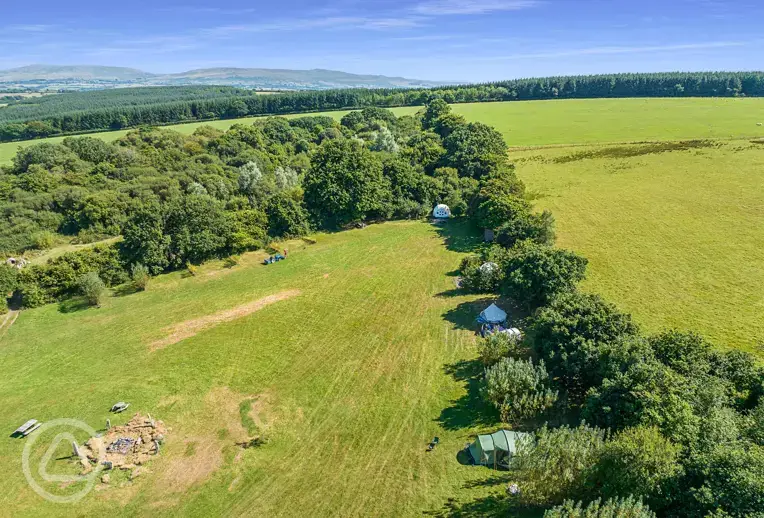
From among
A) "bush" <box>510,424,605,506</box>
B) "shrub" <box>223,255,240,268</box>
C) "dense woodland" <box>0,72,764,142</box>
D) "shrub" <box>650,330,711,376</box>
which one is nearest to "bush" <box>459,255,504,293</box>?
"shrub" <box>650,330,711,376</box>

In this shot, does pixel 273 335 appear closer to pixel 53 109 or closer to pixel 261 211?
pixel 261 211

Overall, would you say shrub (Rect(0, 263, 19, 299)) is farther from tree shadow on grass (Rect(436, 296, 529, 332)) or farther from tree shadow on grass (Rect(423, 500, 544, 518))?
tree shadow on grass (Rect(423, 500, 544, 518))

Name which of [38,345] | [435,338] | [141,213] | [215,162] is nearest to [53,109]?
[215,162]

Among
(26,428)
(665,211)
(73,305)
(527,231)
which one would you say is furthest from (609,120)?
(26,428)

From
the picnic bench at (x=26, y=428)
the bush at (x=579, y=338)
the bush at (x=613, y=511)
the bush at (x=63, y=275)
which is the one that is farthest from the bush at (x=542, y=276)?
the bush at (x=63, y=275)

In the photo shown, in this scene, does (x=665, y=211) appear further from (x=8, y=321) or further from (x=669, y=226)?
(x=8, y=321)

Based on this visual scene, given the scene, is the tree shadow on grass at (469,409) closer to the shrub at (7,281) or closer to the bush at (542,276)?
the bush at (542,276)
